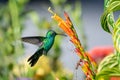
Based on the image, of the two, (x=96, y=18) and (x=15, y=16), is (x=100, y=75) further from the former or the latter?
(x=96, y=18)

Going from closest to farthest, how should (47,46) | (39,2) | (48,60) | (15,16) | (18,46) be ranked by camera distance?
1. (47,46)
2. (18,46)
3. (15,16)
4. (48,60)
5. (39,2)

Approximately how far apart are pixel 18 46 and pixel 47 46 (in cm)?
23

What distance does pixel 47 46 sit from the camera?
0.44m

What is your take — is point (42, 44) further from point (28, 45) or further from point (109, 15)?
point (28, 45)

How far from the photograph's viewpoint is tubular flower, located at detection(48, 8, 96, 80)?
0.43 meters

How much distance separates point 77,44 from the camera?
1.47 feet

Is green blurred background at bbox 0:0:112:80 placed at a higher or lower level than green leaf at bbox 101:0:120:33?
higher

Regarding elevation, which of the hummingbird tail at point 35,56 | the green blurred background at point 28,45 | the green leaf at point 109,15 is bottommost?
the hummingbird tail at point 35,56

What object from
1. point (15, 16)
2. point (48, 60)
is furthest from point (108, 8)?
point (48, 60)

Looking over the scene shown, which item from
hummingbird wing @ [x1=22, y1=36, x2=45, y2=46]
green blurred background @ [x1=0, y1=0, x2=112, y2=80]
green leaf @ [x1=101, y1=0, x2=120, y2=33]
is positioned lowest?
hummingbird wing @ [x1=22, y1=36, x2=45, y2=46]

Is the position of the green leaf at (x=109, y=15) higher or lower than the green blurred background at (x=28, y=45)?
lower

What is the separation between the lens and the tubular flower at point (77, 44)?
0.43m

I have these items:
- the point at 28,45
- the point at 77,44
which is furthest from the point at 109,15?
the point at 28,45

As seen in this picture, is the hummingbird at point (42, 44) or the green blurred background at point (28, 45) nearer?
the hummingbird at point (42, 44)
